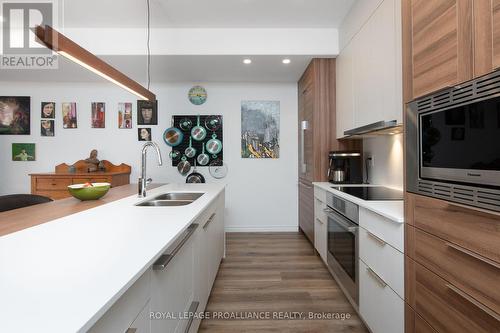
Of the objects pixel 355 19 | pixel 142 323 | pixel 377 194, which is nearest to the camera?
pixel 142 323

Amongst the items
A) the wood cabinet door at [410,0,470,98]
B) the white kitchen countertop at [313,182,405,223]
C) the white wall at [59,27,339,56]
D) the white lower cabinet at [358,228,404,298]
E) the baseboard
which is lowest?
Result: the baseboard

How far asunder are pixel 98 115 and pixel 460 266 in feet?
15.3

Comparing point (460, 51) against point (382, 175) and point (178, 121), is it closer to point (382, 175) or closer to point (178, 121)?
point (382, 175)

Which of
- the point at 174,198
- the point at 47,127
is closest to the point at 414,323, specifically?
the point at 174,198

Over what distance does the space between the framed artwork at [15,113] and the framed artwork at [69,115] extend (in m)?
0.56

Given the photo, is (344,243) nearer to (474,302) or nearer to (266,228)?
(474,302)

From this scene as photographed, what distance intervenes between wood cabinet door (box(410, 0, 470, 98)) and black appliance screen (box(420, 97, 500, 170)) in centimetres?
13

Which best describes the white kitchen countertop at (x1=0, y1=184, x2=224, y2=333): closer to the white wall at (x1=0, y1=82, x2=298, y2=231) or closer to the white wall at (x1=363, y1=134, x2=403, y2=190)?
the white wall at (x1=363, y1=134, x2=403, y2=190)

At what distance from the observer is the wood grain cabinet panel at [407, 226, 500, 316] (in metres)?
0.84

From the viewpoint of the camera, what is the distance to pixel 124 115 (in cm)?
A: 418

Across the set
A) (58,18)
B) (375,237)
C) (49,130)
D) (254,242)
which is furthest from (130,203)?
(49,130)

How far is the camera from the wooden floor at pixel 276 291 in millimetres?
1838

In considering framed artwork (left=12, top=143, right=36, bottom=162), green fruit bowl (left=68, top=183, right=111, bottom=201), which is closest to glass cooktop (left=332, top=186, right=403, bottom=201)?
green fruit bowl (left=68, top=183, right=111, bottom=201)

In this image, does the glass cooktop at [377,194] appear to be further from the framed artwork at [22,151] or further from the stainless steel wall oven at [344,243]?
the framed artwork at [22,151]
